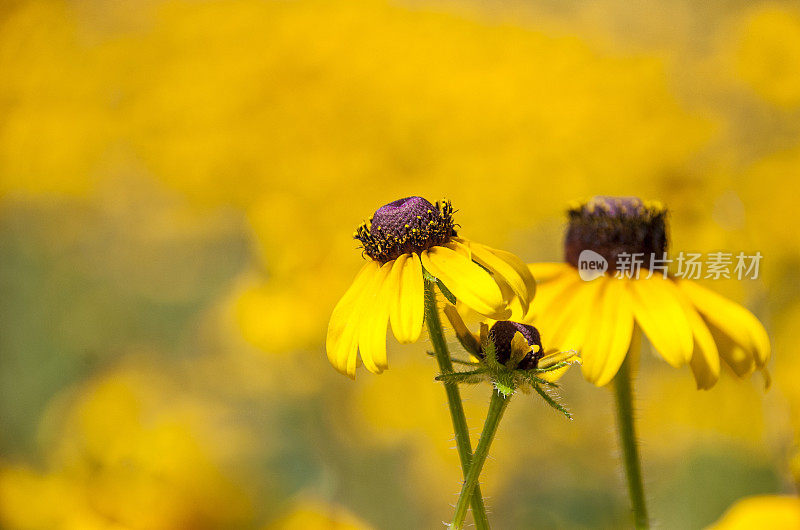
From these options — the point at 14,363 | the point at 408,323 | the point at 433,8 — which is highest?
the point at 433,8

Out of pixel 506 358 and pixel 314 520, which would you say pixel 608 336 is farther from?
pixel 314 520

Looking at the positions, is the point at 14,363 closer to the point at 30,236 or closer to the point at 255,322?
the point at 30,236

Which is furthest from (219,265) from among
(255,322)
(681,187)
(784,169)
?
(784,169)

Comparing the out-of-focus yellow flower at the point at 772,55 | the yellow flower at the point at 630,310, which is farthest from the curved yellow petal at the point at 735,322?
the out-of-focus yellow flower at the point at 772,55

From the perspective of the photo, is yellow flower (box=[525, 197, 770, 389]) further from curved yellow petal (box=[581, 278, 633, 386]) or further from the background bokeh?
the background bokeh

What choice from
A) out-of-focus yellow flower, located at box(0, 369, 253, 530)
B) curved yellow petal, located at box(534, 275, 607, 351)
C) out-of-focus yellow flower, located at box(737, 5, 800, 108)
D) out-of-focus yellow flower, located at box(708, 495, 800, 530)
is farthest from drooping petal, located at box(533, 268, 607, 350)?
out-of-focus yellow flower, located at box(737, 5, 800, 108)

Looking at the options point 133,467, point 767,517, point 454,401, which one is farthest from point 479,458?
point 133,467
